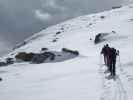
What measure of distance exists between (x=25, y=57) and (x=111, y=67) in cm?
2367

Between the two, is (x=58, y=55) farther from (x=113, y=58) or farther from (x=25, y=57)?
(x=113, y=58)

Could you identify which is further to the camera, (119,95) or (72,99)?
(72,99)

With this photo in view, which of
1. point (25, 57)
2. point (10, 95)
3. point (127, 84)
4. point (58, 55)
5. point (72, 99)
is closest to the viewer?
point (72, 99)

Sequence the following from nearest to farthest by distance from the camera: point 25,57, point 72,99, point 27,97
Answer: point 72,99, point 27,97, point 25,57

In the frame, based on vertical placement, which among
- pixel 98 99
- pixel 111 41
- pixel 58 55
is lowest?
pixel 98 99

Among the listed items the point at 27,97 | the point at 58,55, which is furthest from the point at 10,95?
the point at 58,55

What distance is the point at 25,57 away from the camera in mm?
37969

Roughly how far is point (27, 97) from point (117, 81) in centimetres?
453

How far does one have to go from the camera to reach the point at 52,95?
13.5 metres

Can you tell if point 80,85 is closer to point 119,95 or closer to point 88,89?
point 88,89

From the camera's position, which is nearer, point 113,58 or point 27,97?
point 27,97

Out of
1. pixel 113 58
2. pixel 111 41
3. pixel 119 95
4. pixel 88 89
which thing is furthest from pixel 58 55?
pixel 119 95

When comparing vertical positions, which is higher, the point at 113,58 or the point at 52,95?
the point at 113,58

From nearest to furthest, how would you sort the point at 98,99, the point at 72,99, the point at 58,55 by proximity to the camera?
1. the point at 98,99
2. the point at 72,99
3. the point at 58,55
